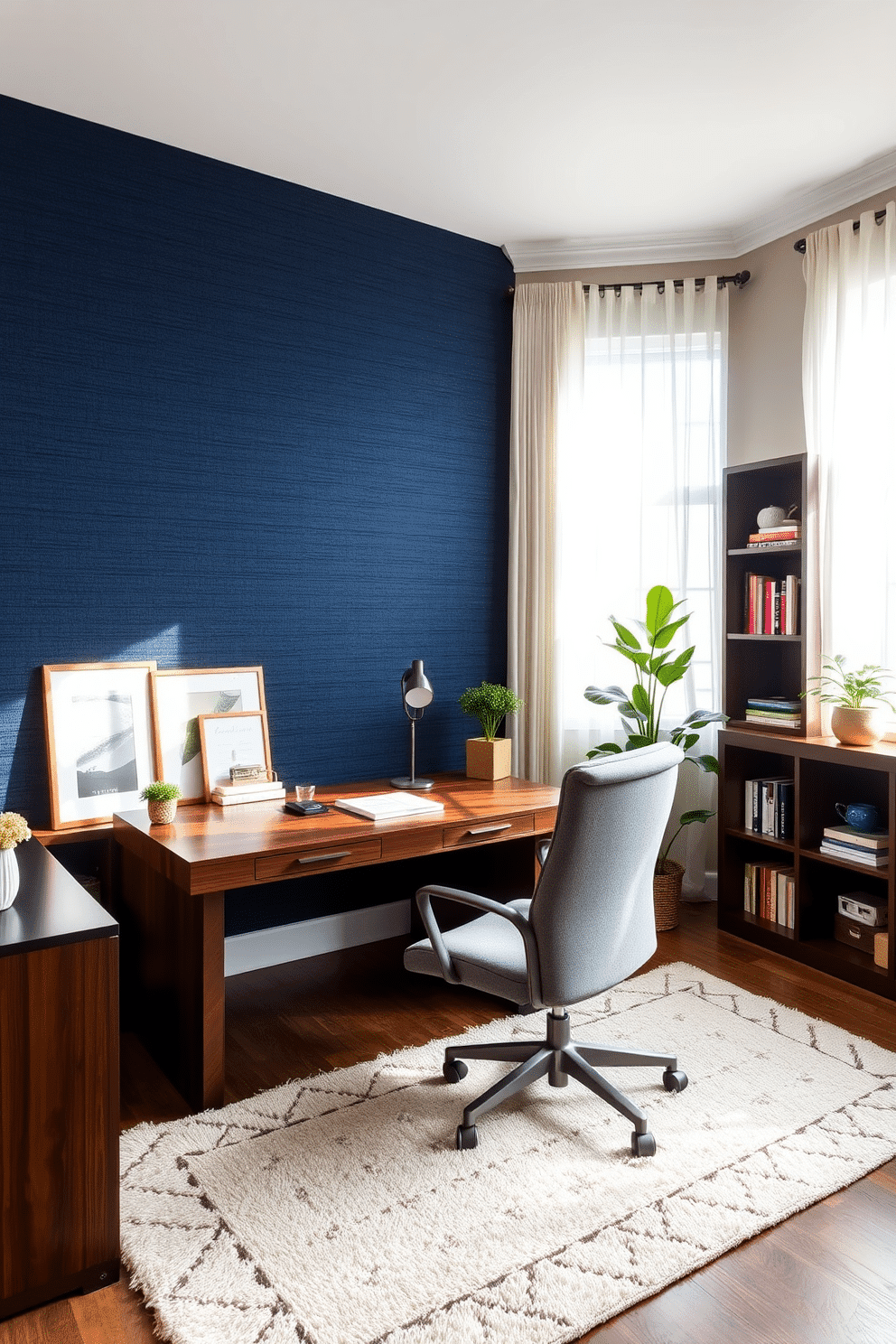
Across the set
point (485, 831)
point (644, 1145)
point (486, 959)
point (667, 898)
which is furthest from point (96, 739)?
point (667, 898)

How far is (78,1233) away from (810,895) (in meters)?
2.68

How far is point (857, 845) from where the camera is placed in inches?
124

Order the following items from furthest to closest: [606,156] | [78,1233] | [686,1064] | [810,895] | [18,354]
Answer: [810,895]
[606,156]
[18,354]
[686,1064]
[78,1233]

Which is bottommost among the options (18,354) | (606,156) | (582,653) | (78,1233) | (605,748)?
(78,1233)

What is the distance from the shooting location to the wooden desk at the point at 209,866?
2.34 meters

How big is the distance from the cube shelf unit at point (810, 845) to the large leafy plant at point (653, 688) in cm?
14

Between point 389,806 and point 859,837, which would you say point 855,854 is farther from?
point 389,806

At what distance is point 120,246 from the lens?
9.52 feet

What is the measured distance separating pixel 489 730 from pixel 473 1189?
68.4 inches

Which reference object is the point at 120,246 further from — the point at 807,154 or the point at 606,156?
the point at 807,154

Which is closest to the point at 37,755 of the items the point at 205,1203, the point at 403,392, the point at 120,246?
the point at 205,1203

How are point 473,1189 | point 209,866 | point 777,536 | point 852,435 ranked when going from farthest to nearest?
point 777,536 < point 852,435 < point 209,866 < point 473,1189

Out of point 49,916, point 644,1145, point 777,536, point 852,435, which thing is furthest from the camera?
point 777,536

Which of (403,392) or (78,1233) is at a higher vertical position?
(403,392)
